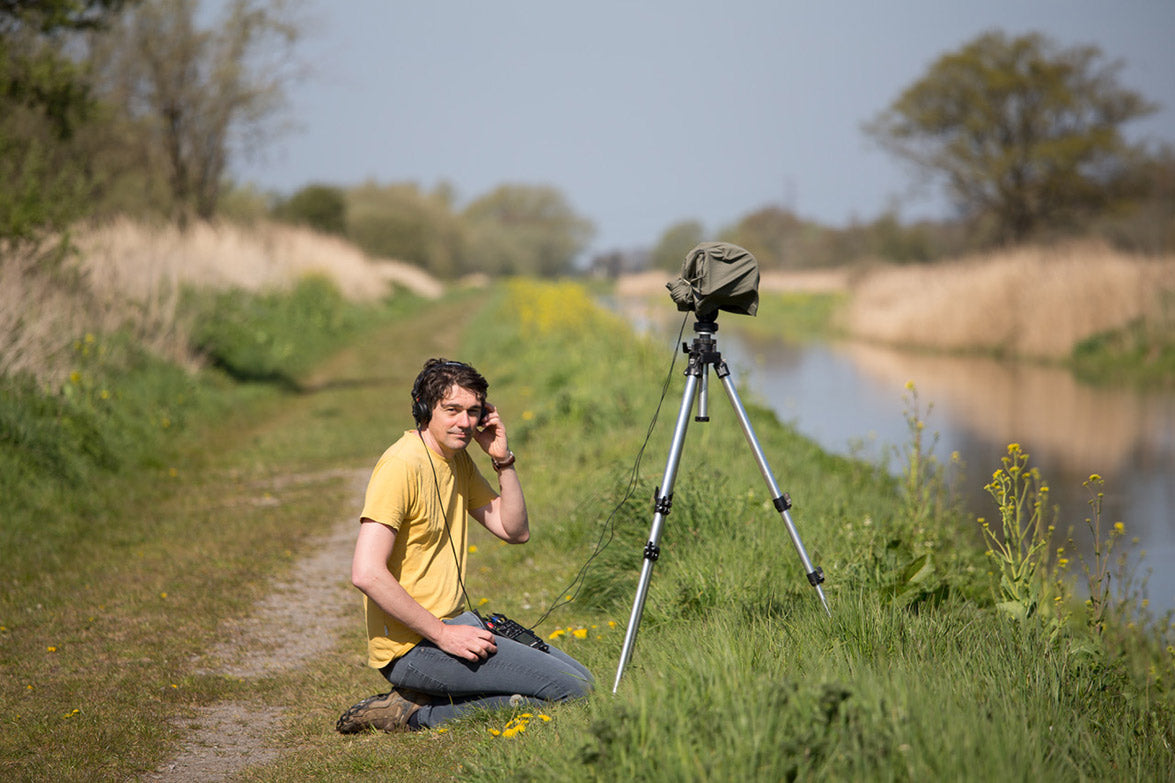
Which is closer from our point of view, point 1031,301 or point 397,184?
point 1031,301

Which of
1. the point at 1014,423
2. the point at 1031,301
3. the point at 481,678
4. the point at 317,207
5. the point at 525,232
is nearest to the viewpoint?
the point at 481,678

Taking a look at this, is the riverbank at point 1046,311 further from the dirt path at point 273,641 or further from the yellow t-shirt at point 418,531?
the yellow t-shirt at point 418,531

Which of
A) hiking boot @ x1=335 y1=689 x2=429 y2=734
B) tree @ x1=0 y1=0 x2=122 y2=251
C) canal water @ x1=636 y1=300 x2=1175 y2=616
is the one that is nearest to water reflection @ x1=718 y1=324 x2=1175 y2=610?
canal water @ x1=636 y1=300 x2=1175 y2=616

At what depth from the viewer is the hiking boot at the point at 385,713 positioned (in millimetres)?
4070

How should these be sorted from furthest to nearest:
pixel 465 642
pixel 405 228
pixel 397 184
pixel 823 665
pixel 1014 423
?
1. pixel 397 184
2. pixel 405 228
3. pixel 1014 423
4. pixel 465 642
5. pixel 823 665

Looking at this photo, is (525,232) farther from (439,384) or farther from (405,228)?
(439,384)

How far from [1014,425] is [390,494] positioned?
1133 centimetres

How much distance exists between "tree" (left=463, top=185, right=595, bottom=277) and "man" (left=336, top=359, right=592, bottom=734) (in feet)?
254

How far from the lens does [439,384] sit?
155 inches

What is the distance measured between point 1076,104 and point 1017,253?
2030 cm

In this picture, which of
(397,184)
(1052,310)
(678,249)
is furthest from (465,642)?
(397,184)

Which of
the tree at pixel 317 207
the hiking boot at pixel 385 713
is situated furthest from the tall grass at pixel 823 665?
the tree at pixel 317 207

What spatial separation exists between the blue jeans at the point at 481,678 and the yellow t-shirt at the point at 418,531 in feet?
0.26

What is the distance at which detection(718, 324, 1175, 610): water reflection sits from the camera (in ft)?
29.5
